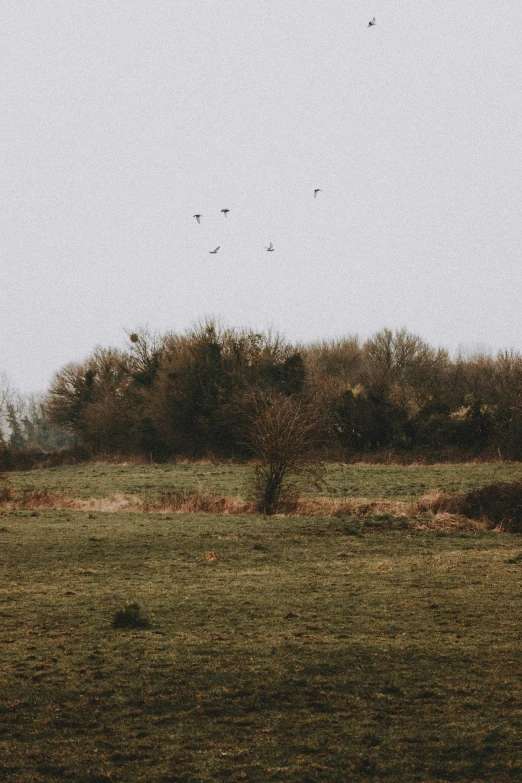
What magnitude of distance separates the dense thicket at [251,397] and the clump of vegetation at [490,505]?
2412cm

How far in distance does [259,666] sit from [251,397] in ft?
140

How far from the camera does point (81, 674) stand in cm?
800

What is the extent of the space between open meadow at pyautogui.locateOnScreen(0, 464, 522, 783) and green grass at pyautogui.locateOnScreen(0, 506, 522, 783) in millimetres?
21

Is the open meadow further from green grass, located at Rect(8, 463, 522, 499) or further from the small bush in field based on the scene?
green grass, located at Rect(8, 463, 522, 499)

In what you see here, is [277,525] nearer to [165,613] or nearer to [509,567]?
[509,567]

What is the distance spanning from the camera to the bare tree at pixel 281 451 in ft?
83.0

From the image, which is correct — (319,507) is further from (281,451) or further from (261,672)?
(261,672)

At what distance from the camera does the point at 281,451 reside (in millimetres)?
25438

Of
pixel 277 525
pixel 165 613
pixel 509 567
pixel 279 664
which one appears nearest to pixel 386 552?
pixel 509 567

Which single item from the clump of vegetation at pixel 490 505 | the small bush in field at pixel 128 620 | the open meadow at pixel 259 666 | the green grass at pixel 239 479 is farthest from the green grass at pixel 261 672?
the green grass at pixel 239 479

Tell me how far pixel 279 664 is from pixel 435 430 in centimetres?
5019

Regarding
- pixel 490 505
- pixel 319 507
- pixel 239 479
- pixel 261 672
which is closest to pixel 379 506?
pixel 319 507

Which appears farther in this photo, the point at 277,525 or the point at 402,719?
the point at 277,525

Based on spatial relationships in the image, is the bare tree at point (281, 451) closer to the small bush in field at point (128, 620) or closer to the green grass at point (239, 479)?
the green grass at point (239, 479)
